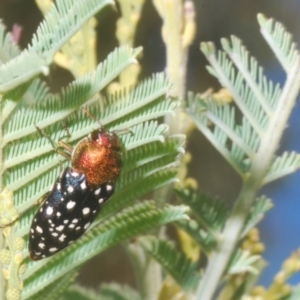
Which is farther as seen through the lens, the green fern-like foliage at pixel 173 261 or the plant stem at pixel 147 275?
the plant stem at pixel 147 275

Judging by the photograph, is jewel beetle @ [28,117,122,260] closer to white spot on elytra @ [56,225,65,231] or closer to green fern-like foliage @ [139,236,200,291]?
white spot on elytra @ [56,225,65,231]

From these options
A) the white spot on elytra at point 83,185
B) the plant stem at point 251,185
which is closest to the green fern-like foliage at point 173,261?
the plant stem at point 251,185

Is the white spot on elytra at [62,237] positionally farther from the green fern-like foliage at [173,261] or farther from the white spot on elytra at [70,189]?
the green fern-like foliage at [173,261]

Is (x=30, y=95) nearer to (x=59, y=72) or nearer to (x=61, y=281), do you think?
(x=61, y=281)

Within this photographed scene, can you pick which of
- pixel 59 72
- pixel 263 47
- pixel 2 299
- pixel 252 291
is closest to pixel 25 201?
pixel 2 299

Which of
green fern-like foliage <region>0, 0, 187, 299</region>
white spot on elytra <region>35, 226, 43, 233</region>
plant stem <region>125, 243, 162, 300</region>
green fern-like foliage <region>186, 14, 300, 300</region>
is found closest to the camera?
green fern-like foliage <region>0, 0, 187, 299</region>

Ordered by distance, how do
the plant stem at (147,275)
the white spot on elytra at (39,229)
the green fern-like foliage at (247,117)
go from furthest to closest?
the plant stem at (147,275), the green fern-like foliage at (247,117), the white spot on elytra at (39,229)

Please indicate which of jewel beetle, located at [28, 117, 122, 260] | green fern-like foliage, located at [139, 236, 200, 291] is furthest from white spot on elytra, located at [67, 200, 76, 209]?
green fern-like foliage, located at [139, 236, 200, 291]
